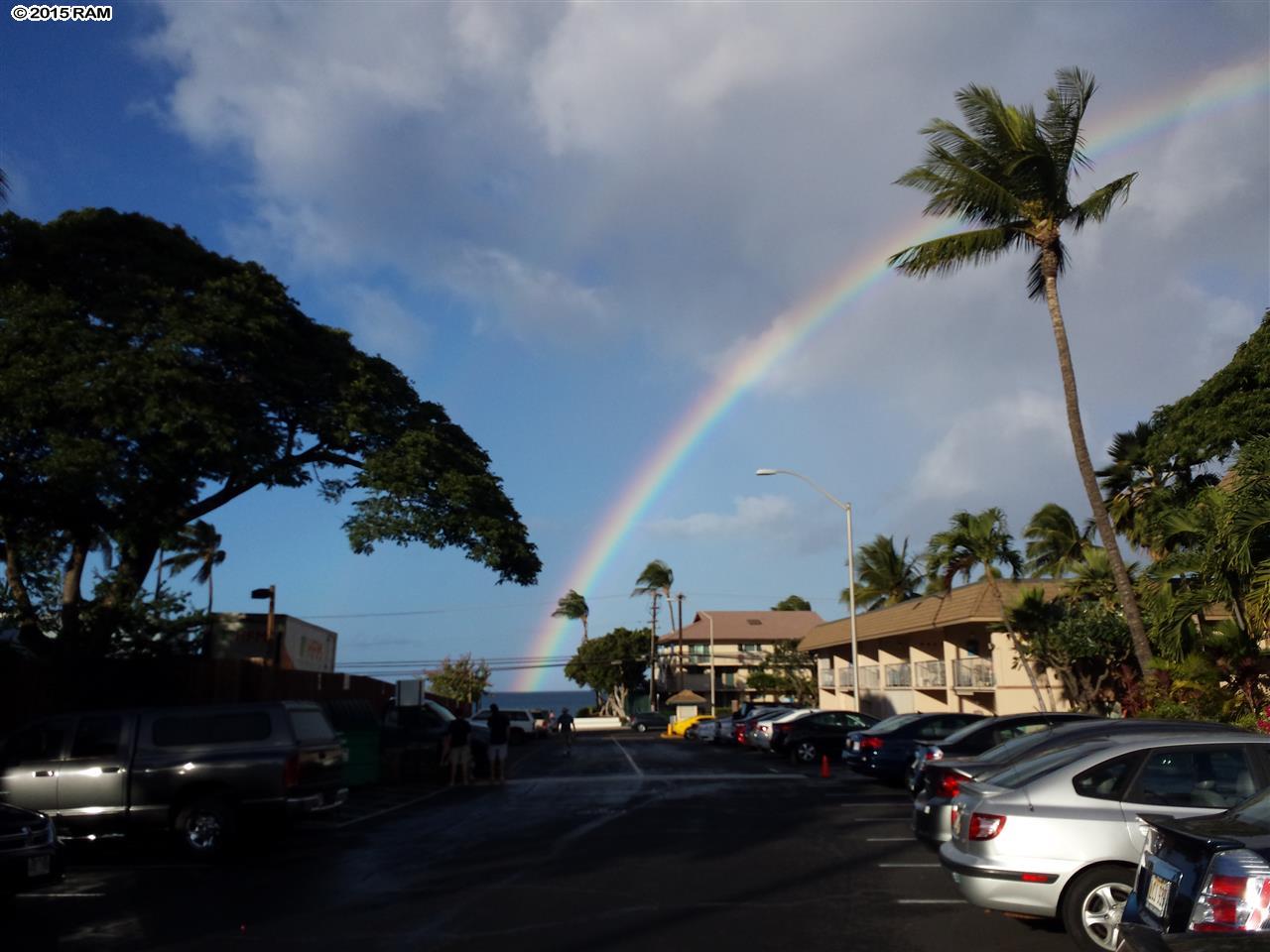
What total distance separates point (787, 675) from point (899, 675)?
2840 cm

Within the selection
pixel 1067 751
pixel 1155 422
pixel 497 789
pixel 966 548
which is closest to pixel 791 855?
pixel 1067 751

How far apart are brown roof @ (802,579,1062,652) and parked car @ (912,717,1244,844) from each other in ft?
59.4

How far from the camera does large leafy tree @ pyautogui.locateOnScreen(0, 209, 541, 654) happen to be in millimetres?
17562

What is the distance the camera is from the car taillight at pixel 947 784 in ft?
31.5

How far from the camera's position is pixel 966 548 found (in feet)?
106

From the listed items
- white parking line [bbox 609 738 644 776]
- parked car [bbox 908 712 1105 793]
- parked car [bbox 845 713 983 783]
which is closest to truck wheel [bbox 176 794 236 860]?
parked car [bbox 908 712 1105 793]

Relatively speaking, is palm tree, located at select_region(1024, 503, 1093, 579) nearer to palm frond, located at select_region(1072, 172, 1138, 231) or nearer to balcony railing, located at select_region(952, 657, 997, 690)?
balcony railing, located at select_region(952, 657, 997, 690)

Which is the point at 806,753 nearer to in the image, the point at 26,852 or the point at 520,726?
the point at 520,726

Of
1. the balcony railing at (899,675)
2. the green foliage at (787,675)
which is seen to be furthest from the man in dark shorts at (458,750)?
the green foliage at (787,675)

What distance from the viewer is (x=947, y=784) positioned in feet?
31.9

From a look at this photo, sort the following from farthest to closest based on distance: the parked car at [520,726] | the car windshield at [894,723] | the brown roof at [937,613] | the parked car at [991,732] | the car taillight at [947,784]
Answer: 1. the parked car at [520,726]
2. the brown roof at [937,613]
3. the car windshield at [894,723]
4. the parked car at [991,732]
5. the car taillight at [947,784]

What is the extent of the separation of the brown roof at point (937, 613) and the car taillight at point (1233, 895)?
79.5 ft

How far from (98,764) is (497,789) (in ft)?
34.3

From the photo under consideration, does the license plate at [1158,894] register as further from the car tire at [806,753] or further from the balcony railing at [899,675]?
the balcony railing at [899,675]
